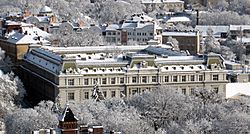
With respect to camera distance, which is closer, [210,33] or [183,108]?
[183,108]

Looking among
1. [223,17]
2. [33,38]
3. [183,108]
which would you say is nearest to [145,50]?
[33,38]

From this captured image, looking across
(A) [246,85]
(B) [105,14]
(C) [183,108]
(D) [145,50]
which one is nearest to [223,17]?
(B) [105,14]

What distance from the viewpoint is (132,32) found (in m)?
114

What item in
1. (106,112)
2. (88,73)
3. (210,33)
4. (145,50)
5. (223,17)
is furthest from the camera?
(223,17)

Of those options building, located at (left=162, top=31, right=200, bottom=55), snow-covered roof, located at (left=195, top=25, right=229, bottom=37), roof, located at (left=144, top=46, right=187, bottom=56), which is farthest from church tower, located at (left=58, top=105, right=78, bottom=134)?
snow-covered roof, located at (left=195, top=25, right=229, bottom=37)

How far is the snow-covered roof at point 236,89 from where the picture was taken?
70.9 metres

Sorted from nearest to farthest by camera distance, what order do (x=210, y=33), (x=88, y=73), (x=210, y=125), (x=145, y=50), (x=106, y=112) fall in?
1. (x=210, y=125)
2. (x=106, y=112)
3. (x=88, y=73)
4. (x=145, y=50)
5. (x=210, y=33)

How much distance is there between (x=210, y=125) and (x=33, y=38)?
3872 centimetres

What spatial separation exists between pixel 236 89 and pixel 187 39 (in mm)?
43563

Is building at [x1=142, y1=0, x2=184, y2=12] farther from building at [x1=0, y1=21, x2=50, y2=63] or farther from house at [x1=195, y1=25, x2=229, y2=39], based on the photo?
building at [x1=0, y1=21, x2=50, y2=63]

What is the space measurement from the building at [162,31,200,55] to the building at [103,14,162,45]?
314 centimetres

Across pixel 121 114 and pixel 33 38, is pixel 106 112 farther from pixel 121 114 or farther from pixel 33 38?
pixel 33 38

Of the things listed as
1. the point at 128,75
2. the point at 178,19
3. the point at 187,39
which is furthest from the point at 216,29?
the point at 128,75

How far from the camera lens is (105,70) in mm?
68750
